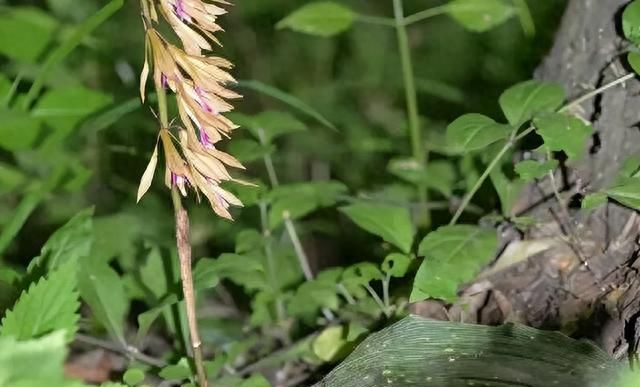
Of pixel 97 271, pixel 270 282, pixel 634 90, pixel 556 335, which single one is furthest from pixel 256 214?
pixel 556 335

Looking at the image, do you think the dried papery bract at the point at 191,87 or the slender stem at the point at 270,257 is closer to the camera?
the dried papery bract at the point at 191,87

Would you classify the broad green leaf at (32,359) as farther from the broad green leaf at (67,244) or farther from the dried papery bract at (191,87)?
the broad green leaf at (67,244)

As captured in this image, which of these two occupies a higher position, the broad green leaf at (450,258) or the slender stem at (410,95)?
the slender stem at (410,95)

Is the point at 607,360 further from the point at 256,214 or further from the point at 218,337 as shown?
the point at 256,214

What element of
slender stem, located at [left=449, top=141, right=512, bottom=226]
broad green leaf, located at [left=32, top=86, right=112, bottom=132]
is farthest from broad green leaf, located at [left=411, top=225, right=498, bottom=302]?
broad green leaf, located at [left=32, top=86, right=112, bottom=132]

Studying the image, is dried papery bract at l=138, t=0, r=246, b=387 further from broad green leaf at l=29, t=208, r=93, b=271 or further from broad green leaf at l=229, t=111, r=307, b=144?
broad green leaf at l=229, t=111, r=307, b=144

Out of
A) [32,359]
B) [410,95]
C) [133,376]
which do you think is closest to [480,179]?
[410,95]

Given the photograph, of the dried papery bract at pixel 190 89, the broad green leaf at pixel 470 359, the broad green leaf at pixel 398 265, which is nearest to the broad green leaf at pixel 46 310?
the dried papery bract at pixel 190 89
